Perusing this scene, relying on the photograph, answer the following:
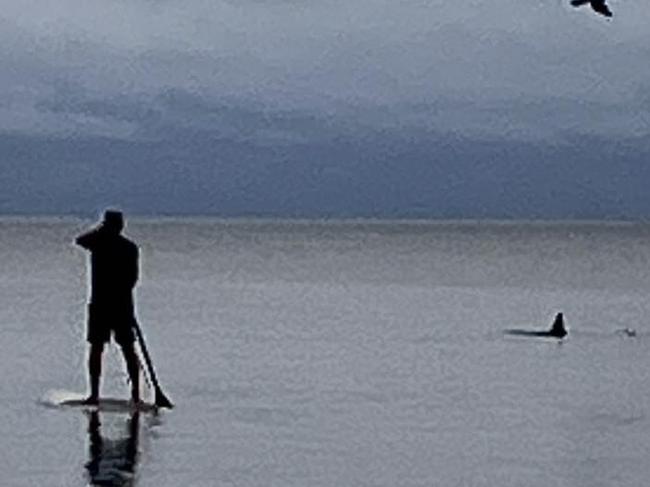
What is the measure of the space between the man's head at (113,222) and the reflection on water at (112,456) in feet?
6.29

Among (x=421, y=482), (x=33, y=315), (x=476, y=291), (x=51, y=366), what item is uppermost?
(x=476, y=291)

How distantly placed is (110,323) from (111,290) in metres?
0.33

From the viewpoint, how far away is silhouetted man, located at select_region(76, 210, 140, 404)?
21.1 meters

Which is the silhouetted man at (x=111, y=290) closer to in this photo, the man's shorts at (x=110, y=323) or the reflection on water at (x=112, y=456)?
the man's shorts at (x=110, y=323)

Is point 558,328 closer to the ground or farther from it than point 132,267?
farther from it

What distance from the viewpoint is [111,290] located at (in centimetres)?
2128

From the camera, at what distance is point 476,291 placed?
3708 inches

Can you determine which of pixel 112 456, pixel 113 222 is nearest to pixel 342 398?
pixel 113 222

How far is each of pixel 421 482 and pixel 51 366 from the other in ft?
49.0

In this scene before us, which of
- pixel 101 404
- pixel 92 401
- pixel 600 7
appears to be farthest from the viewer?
pixel 101 404

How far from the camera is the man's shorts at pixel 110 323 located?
69.7 ft

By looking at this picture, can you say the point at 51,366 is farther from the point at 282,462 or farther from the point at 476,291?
the point at 476,291

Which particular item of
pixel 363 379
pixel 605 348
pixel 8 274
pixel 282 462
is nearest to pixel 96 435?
pixel 282 462

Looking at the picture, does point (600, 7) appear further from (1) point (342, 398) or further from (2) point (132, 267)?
(1) point (342, 398)
